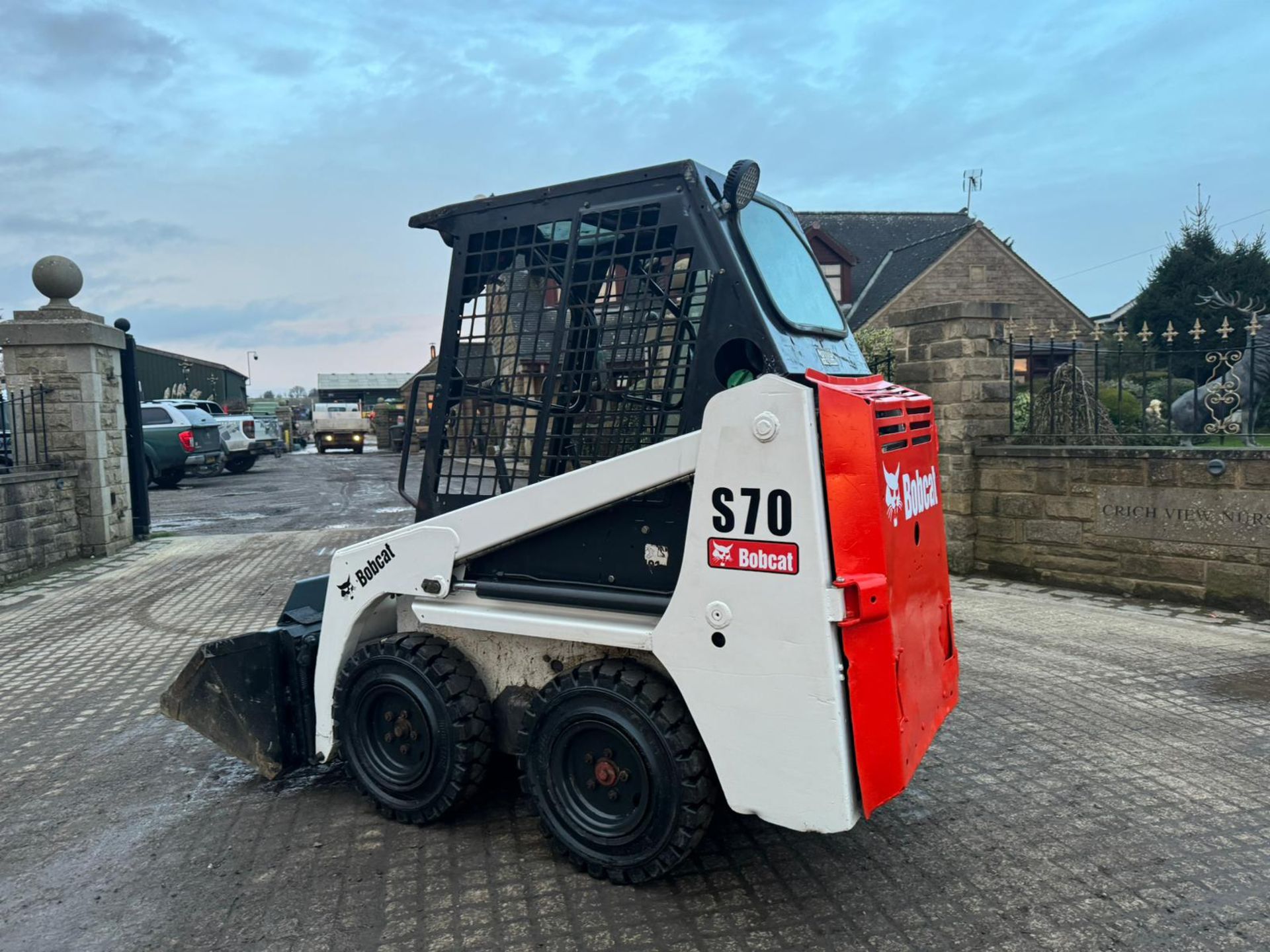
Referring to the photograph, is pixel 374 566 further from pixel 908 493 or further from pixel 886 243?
pixel 886 243

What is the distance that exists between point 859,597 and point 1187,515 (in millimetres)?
5884

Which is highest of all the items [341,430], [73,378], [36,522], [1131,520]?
[73,378]

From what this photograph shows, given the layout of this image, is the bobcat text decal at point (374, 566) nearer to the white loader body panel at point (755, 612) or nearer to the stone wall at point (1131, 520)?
the white loader body panel at point (755, 612)

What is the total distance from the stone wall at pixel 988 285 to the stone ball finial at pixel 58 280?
21.9 meters

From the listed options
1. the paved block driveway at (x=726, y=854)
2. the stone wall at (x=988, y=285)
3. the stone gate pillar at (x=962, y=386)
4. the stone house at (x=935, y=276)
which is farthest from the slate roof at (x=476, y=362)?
the stone wall at (x=988, y=285)

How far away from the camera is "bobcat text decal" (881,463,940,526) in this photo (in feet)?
8.82

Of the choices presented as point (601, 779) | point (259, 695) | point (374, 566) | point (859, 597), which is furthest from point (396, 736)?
point (859, 597)

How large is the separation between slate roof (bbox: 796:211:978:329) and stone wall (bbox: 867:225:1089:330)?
38 centimetres

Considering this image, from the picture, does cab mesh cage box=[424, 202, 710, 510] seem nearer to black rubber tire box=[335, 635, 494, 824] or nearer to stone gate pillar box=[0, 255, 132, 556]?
black rubber tire box=[335, 635, 494, 824]

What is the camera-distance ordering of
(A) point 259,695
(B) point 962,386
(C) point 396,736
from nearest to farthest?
(C) point 396,736 → (A) point 259,695 → (B) point 962,386

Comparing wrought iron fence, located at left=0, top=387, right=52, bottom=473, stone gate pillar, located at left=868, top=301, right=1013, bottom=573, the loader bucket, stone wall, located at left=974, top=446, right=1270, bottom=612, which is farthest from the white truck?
the loader bucket

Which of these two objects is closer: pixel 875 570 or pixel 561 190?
pixel 875 570

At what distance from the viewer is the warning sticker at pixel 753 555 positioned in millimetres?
2576

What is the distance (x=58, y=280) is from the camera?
10250 millimetres
